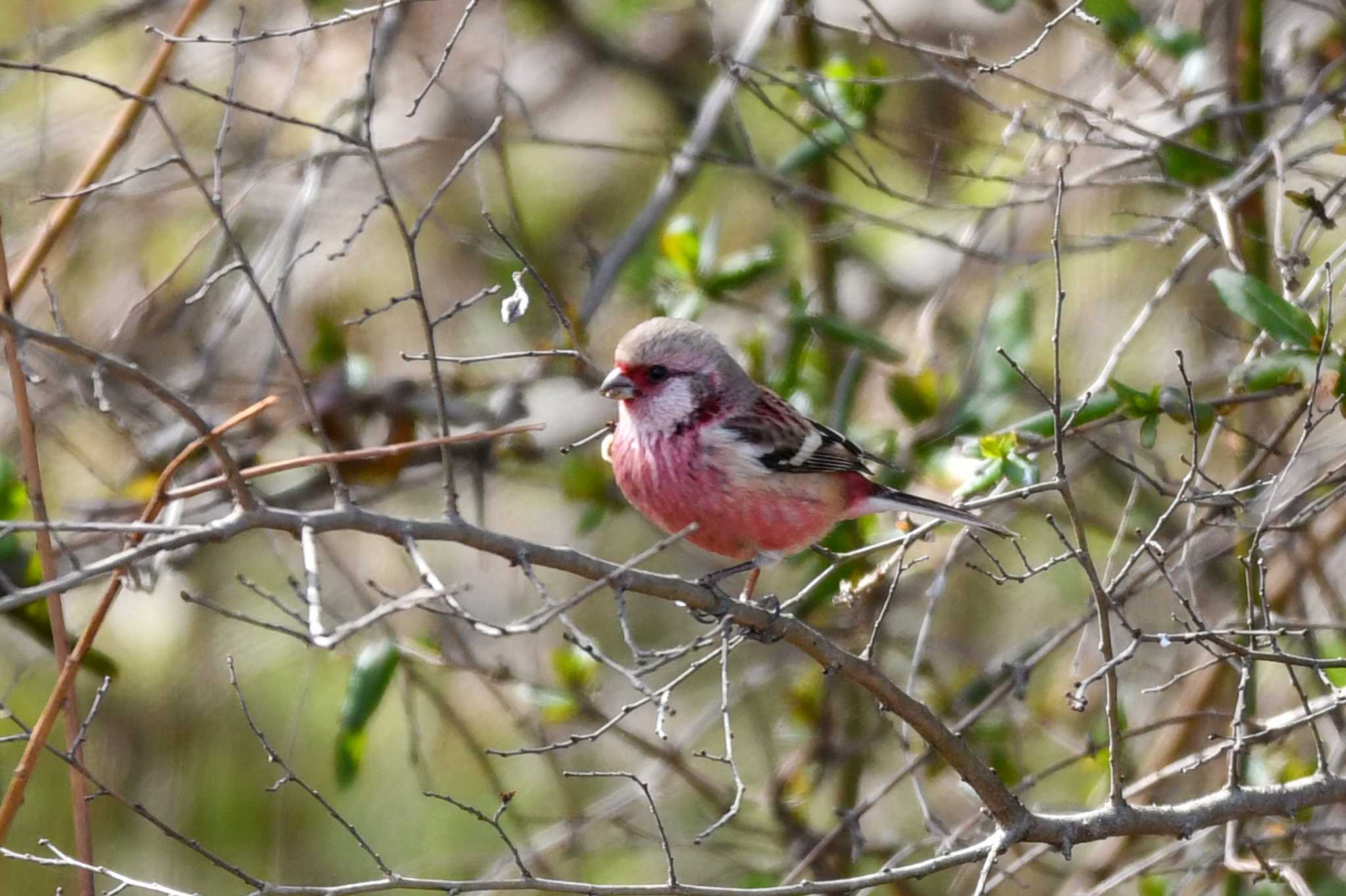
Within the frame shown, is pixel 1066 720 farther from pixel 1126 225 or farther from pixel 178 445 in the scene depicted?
pixel 178 445

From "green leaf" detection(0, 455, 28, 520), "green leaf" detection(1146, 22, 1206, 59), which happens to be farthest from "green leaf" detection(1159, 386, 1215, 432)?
"green leaf" detection(0, 455, 28, 520)

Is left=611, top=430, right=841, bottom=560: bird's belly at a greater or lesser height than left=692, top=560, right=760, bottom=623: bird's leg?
greater

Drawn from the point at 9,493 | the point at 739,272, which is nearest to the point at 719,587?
the point at 739,272

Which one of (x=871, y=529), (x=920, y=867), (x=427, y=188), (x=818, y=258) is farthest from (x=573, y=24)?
(x=920, y=867)

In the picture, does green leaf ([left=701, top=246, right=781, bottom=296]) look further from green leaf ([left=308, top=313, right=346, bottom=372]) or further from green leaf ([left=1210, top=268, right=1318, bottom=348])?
green leaf ([left=1210, top=268, right=1318, bottom=348])

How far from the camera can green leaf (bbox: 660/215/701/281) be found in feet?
17.0

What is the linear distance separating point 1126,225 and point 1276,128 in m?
1.07

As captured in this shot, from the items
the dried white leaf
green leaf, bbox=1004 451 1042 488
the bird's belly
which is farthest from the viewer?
the bird's belly

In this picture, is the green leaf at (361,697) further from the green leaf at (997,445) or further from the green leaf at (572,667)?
the green leaf at (997,445)

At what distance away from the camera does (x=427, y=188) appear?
272 inches

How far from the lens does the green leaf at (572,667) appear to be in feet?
17.0

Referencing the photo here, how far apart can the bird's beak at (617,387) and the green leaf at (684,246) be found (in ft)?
3.54

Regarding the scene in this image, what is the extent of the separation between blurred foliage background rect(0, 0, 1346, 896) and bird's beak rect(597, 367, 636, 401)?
0.31m

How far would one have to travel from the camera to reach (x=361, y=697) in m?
4.62
